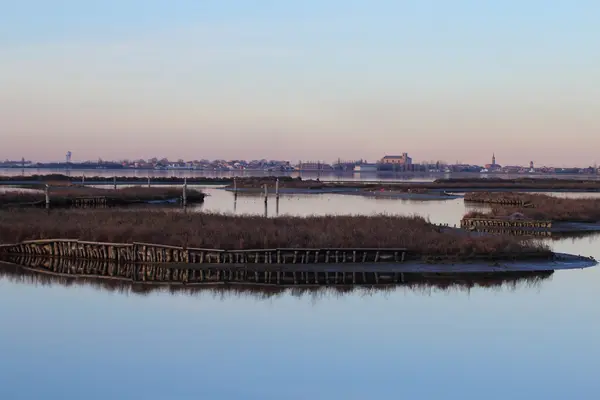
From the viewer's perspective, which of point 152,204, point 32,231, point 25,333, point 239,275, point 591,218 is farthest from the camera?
point 152,204

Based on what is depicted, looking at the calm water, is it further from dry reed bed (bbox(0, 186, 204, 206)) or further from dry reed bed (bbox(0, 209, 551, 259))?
dry reed bed (bbox(0, 186, 204, 206))

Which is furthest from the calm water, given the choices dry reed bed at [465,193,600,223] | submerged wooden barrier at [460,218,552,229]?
dry reed bed at [465,193,600,223]

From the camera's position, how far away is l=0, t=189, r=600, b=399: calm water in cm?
1609

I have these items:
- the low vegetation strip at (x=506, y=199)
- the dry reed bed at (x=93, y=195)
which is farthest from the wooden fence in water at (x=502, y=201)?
the dry reed bed at (x=93, y=195)

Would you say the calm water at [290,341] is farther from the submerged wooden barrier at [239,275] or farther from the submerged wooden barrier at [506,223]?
the submerged wooden barrier at [506,223]

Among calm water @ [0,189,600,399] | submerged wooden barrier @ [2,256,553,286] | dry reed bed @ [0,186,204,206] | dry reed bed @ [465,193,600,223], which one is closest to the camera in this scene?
calm water @ [0,189,600,399]

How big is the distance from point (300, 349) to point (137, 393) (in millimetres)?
4801

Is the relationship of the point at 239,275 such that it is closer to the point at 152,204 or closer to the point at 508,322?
the point at 508,322

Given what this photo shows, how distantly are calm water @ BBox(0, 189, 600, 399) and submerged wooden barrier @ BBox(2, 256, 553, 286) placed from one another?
208cm

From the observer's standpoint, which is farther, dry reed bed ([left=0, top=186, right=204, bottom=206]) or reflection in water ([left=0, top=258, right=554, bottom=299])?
dry reed bed ([left=0, top=186, right=204, bottom=206])

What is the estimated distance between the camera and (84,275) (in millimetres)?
30891

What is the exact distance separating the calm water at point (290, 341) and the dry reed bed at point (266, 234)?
559 centimetres

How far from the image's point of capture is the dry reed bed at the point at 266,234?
33.5 metres

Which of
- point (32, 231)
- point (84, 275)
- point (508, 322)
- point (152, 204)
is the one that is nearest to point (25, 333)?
point (84, 275)
